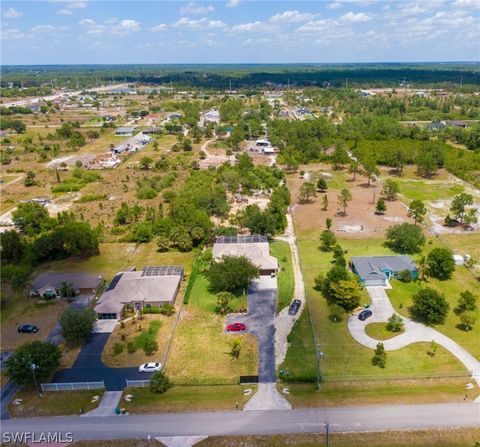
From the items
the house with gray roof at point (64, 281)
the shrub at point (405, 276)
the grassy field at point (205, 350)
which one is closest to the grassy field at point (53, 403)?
the grassy field at point (205, 350)

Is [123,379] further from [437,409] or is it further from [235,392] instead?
[437,409]

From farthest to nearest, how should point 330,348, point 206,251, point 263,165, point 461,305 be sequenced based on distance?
point 263,165 → point 206,251 → point 461,305 → point 330,348

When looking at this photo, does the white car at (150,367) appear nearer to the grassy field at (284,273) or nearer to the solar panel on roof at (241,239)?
the grassy field at (284,273)

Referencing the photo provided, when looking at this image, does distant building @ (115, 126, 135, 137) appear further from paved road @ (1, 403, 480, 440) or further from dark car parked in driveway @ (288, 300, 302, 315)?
paved road @ (1, 403, 480, 440)

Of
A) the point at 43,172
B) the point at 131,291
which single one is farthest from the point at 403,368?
the point at 43,172

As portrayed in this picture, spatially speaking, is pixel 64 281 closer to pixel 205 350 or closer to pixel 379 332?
pixel 205 350

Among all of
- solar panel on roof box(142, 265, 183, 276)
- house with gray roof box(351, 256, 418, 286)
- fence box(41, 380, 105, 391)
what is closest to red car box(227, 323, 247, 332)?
solar panel on roof box(142, 265, 183, 276)

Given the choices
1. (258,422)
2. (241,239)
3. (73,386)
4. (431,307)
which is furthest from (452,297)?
(73,386)
